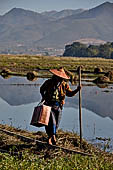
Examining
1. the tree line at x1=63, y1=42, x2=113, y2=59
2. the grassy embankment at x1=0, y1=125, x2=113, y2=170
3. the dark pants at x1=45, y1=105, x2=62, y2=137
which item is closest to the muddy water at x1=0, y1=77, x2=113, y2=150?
the grassy embankment at x1=0, y1=125, x2=113, y2=170

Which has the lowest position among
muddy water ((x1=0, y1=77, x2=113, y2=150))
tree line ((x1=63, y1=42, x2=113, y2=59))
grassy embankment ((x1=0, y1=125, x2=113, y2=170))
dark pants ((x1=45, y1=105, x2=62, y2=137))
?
muddy water ((x1=0, y1=77, x2=113, y2=150))

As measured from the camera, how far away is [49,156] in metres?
7.39

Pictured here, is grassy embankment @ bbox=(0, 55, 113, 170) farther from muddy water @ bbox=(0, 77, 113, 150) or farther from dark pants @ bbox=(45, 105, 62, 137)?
muddy water @ bbox=(0, 77, 113, 150)

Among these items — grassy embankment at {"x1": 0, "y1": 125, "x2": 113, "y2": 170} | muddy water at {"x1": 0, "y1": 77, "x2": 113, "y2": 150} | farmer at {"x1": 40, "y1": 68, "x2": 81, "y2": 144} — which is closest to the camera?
grassy embankment at {"x1": 0, "y1": 125, "x2": 113, "y2": 170}

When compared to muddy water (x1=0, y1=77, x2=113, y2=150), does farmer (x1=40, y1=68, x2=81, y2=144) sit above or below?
above

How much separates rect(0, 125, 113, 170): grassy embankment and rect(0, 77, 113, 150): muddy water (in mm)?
1428

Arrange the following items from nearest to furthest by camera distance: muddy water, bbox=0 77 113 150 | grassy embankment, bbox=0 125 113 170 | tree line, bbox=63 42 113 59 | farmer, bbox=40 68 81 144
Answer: grassy embankment, bbox=0 125 113 170 < farmer, bbox=40 68 81 144 < muddy water, bbox=0 77 113 150 < tree line, bbox=63 42 113 59

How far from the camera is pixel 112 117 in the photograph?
14.3m

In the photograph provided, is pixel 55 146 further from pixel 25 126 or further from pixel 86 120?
pixel 86 120

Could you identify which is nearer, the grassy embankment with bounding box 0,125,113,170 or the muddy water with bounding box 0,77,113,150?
the grassy embankment with bounding box 0,125,113,170

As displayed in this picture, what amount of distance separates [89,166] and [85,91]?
56.5ft

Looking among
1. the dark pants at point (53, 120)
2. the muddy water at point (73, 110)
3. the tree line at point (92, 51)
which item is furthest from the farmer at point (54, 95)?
the tree line at point (92, 51)

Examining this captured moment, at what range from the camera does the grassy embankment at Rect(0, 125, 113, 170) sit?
573 centimetres

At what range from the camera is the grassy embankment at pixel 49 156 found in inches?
226
